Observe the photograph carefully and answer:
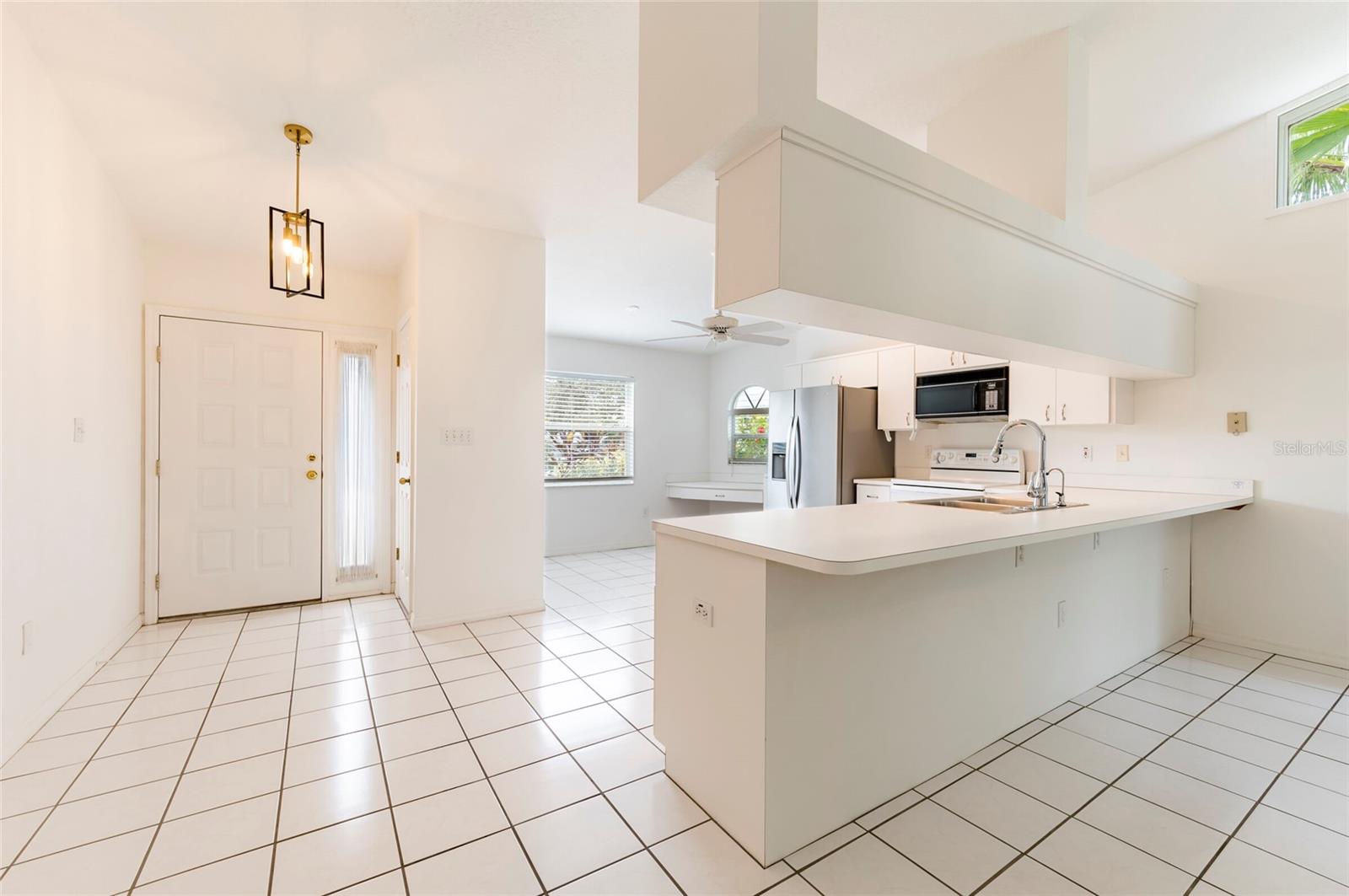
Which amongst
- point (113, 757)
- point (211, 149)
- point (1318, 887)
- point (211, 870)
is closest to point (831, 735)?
point (1318, 887)

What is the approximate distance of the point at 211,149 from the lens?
2.75m

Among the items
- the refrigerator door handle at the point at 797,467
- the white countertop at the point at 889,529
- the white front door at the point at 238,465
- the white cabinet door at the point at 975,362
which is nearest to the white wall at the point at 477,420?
the white front door at the point at 238,465

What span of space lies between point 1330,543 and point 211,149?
19.7ft

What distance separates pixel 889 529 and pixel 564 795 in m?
1.39

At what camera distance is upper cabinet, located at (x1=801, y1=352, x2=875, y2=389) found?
16.2 feet

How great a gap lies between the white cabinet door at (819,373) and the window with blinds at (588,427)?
234cm

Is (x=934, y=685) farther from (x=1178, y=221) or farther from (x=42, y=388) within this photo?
(x=42, y=388)

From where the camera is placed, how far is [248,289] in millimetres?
4082

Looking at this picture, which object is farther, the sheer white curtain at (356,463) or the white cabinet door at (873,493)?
the white cabinet door at (873,493)

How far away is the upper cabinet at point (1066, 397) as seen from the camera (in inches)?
136

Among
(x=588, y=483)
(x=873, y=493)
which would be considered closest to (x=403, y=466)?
(x=588, y=483)

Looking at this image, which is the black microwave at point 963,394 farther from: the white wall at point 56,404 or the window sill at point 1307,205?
the white wall at point 56,404

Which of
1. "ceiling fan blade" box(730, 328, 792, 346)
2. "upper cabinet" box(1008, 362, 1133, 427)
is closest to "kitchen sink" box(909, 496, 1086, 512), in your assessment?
"upper cabinet" box(1008, 362, 1133, 427)

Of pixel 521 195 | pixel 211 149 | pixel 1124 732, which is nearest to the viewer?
pixel 1124 732
